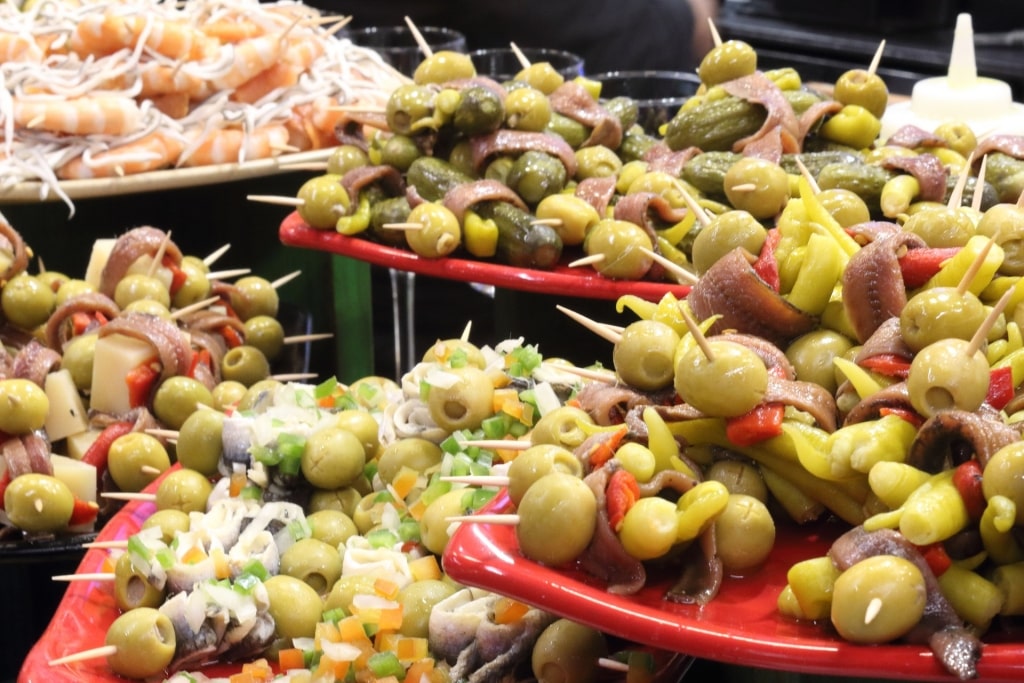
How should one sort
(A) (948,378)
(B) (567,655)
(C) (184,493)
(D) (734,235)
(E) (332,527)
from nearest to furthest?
(A) (948,378), (B) (567,655), (D) (734,235), (E) (332,527), (C) (184,493)

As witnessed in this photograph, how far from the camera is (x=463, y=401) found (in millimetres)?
1813

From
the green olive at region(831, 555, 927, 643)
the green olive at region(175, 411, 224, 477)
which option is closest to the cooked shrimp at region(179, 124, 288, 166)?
the green olive at region(175, 411, 224, 477)

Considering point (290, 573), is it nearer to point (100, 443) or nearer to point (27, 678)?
point (27, 678)

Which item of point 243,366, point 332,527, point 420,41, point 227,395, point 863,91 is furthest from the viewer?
point 420,41

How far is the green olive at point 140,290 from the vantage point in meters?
2.45

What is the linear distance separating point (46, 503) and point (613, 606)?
1.12 m

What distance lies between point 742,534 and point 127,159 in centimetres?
220

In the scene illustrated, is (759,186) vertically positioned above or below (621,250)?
above

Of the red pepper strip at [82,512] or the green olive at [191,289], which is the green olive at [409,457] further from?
the green olive at [191,289]

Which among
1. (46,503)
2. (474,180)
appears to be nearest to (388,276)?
(474,180)

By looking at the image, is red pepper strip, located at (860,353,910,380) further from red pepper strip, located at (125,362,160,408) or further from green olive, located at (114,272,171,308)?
green olive, located at (114,272,171,308)

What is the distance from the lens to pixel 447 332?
12.1ft

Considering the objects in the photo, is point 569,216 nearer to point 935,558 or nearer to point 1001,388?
point 1001,388

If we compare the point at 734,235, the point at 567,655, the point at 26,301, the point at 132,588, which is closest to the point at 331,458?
the point at 132,588
